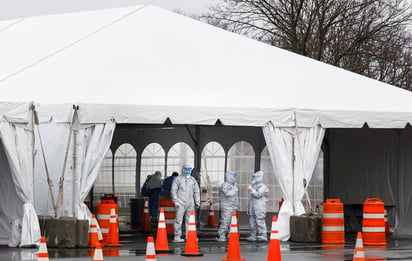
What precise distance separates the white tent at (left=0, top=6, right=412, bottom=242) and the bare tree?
19.2m

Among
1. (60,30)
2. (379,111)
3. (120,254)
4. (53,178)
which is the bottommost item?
(120,254)

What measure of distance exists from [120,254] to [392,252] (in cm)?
549

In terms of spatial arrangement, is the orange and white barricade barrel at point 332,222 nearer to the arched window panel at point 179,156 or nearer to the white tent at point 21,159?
the white tent at point 21,159

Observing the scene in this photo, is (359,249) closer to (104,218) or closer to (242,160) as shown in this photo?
(104,218)

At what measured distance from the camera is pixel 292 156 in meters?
25.1

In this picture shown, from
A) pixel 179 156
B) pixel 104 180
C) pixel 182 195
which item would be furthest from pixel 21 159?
pixel 104 180

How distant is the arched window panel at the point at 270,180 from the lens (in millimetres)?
33781

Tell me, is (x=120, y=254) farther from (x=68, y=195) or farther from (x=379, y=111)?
(x=379, y=111)

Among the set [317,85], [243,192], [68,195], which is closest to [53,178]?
[68,195]

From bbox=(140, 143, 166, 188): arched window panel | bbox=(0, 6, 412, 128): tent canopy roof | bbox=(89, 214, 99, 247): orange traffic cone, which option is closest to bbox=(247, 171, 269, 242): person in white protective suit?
bbox=(0, 6, 412, 128): tent canopy roof

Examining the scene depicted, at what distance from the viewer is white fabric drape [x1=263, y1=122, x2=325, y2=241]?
24.9 metres

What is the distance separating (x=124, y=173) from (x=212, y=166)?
3.61 m

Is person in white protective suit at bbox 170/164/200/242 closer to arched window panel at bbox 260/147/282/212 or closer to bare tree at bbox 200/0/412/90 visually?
arched window panel at bbox 260/147/282/212

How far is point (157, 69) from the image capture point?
84.4 ft
